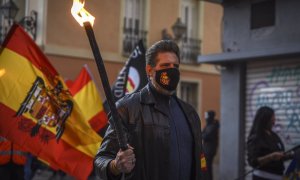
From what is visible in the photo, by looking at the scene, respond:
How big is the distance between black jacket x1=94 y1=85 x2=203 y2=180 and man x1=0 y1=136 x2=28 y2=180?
3.70 meters

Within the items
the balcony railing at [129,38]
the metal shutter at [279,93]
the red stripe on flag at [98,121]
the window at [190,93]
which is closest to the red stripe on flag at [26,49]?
the red stripe on flag at [98,121]

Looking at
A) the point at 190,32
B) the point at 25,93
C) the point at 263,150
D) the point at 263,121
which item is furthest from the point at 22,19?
the point at 263,150

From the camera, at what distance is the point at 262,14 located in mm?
9578

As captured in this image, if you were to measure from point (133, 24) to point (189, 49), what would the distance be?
9.79 ft

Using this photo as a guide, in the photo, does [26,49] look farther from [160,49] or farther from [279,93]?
[279,93]

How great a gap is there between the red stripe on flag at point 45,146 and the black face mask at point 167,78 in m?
3.07

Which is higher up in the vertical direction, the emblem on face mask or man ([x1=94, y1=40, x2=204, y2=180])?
the emblem on face mask

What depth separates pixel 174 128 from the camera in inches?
128

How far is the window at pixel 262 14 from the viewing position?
30.8 ft

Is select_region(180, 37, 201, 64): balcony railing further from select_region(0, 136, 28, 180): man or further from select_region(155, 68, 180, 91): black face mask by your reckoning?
select_region(155, 68, 180, 91): black face mask

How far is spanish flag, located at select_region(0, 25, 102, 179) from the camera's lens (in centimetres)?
600

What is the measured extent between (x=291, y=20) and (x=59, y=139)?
4548 mm

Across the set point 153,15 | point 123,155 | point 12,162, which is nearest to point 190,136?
point 123,155

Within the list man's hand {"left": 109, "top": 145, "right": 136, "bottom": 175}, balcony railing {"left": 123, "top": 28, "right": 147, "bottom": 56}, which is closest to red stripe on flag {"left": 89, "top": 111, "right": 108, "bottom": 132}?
man's hand {"left": 109, "top": 145, "right": 136, "bottom": 175}
